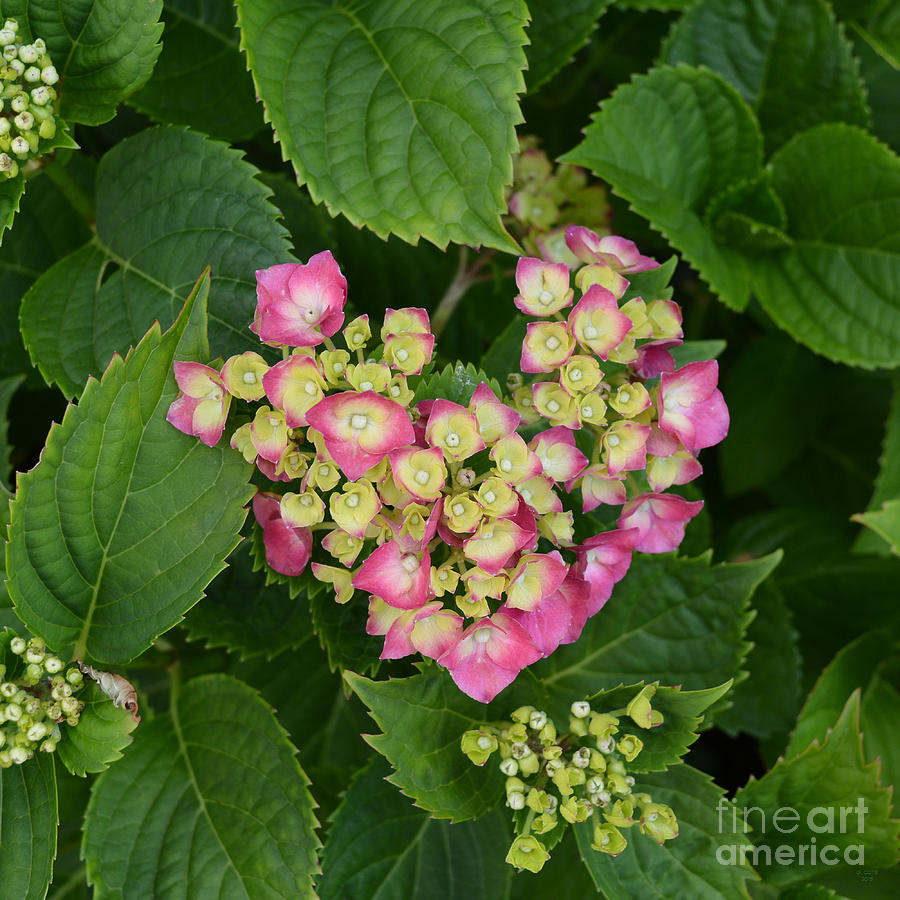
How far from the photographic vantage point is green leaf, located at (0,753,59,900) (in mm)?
931

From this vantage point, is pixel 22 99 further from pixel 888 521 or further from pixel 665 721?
pixel 888 521

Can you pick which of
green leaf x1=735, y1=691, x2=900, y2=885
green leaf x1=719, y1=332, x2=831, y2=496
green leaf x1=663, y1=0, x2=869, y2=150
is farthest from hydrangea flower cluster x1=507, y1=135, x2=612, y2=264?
green leaf x1=735, y1=691, x2=900, y2=885

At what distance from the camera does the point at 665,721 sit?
98cm

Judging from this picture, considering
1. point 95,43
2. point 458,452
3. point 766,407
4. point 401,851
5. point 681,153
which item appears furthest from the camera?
point 766,407

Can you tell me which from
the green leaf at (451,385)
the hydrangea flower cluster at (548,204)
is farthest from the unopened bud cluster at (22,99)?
the hydrangea flower cluster at (548,204)

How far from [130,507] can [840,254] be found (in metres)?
1.14

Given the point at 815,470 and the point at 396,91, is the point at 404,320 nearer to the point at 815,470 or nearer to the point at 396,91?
the point at 396,91

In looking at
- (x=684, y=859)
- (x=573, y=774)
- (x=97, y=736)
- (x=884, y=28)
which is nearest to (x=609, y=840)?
(x=573, y=774)

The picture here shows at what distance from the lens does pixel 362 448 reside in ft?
2.66

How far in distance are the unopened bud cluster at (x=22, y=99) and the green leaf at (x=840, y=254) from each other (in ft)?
3.41

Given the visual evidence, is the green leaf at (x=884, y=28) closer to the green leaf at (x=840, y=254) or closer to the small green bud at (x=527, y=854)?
the green leaf at (x=840, y=254)

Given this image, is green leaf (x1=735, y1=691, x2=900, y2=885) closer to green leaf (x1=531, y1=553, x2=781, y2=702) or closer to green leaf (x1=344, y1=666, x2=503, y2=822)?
green leaf (x1=531, y1=553, x2=781, y2=702)

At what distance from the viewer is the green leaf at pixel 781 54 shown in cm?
143

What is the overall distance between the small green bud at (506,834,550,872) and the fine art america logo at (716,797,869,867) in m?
0.33
